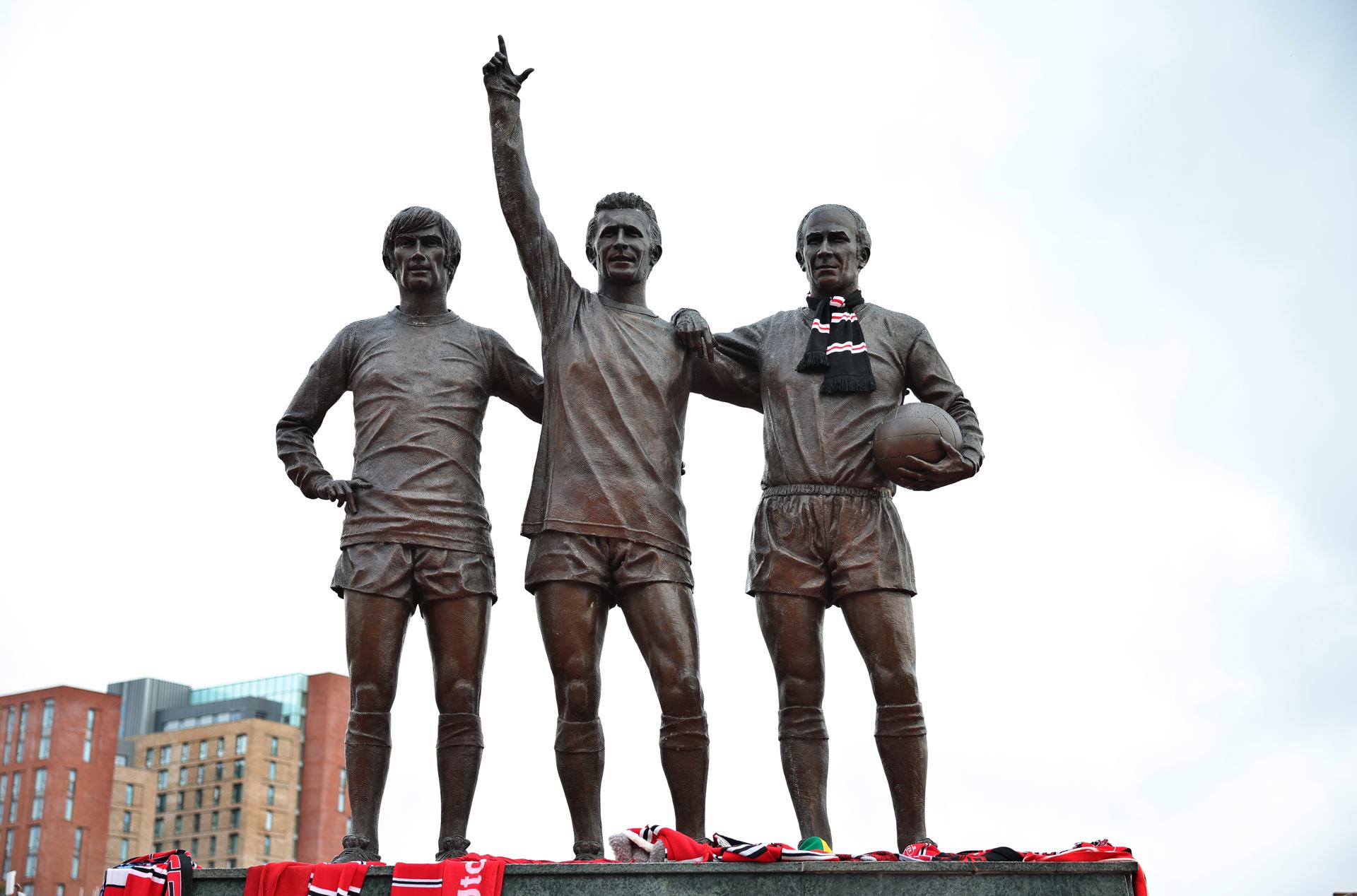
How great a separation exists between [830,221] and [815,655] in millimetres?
2464

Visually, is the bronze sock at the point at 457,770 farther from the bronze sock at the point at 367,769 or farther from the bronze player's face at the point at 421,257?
the bronze player's face at the point at 421,257

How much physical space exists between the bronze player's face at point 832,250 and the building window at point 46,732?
49.5 m

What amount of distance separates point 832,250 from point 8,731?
172 ft

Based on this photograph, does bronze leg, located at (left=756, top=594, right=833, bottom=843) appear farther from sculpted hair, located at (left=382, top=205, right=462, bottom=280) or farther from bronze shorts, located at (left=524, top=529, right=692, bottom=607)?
sculpted hair, located at (left=382, top=205, right=462, bottom=280)

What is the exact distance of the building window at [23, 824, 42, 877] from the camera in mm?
52812

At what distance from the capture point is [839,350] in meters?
9.05

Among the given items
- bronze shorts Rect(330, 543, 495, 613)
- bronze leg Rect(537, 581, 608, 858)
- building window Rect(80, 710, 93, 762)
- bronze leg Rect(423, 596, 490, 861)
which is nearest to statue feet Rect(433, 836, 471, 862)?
bronze leg Rect(423, 596, 490, 861)

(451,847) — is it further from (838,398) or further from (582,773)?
(838,398)

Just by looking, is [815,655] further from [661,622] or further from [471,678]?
[471,678]

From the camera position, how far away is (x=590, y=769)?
8.40 meters

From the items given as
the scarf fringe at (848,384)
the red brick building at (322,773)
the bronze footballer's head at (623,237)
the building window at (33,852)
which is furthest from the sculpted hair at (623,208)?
the building window at (33,852)

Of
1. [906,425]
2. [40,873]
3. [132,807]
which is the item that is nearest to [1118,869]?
[906,425]

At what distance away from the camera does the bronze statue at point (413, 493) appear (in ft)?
28.0

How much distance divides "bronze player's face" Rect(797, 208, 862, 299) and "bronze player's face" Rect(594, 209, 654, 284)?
37.5 inches
